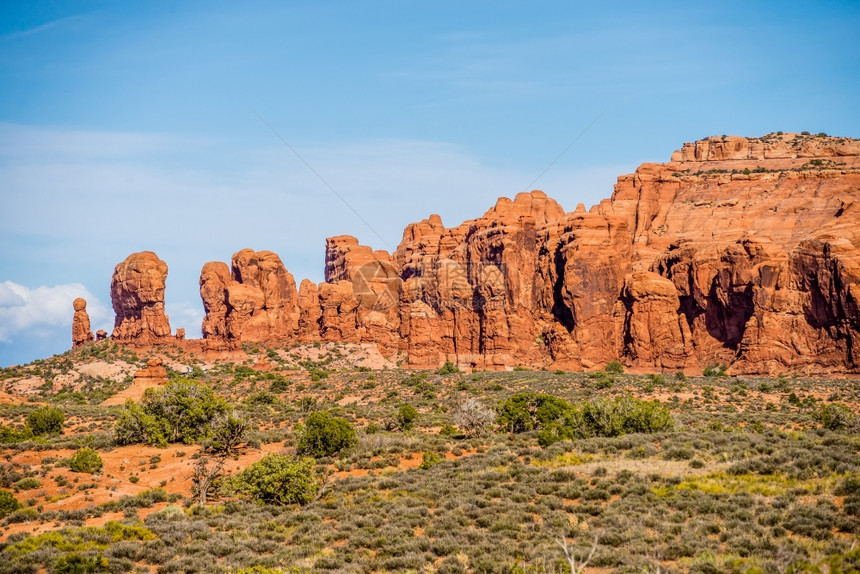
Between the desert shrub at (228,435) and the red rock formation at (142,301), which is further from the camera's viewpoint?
the red rock formation at (142,301)

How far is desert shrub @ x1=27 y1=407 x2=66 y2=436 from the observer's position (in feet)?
154

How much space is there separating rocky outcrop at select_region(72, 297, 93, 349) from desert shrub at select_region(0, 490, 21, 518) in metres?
73.3

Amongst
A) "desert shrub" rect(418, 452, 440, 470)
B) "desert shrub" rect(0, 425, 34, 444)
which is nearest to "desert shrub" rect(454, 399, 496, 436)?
"desert shrub" rect(418, 452, 440, 470)

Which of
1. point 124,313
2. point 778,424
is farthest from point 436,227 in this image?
point 778,424

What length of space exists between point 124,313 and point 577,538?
290 ft

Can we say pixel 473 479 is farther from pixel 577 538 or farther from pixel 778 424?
pixel 778 424

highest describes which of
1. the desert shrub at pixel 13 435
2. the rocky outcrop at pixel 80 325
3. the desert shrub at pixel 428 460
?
the rocky outcrop at pixel 80 325

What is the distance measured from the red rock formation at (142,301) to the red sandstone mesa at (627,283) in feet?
0.91

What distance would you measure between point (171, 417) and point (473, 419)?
17.7 m

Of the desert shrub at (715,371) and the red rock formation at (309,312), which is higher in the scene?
the red rock formation at (309,312)

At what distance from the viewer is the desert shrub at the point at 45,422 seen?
4684 cm

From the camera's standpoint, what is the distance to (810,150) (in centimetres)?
11025

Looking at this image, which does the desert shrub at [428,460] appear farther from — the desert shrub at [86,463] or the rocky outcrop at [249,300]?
the rocky outcrop at [249,300]

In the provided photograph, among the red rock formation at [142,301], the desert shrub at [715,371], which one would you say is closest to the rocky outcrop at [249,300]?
the red rock formation at [142,301]
